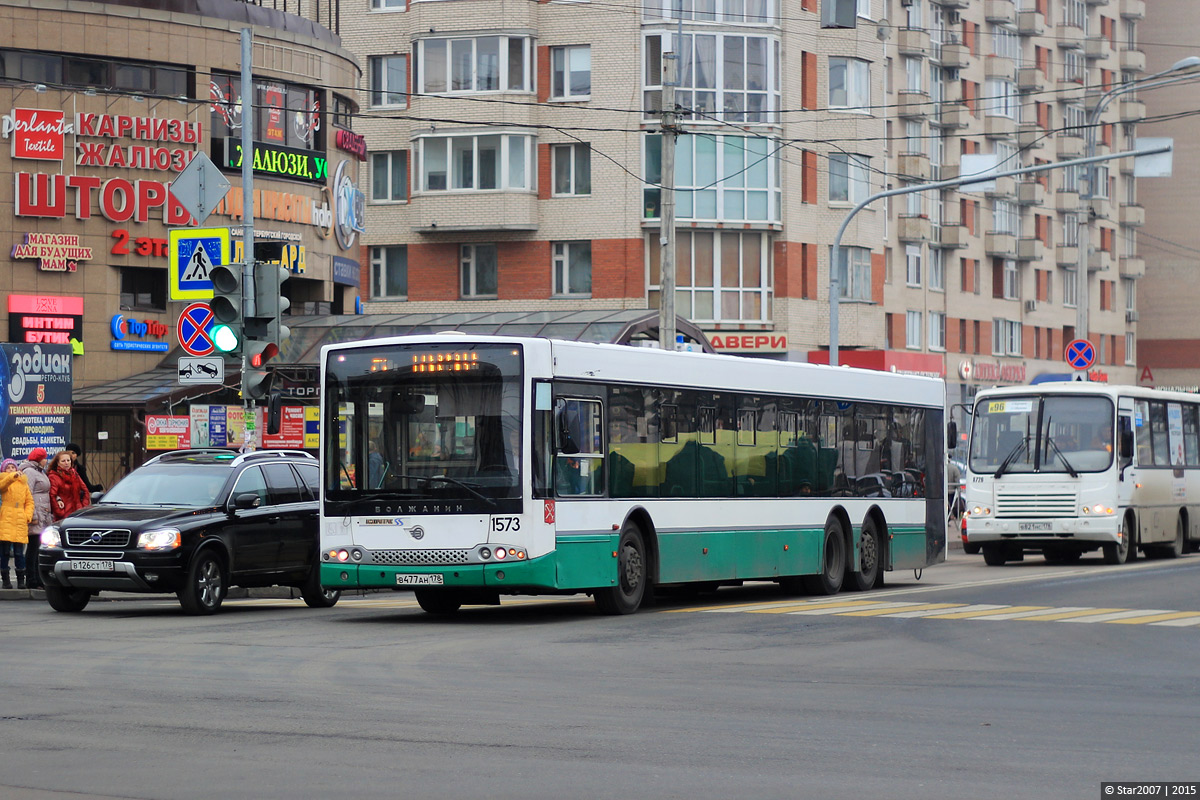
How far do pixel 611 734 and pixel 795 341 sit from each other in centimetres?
4734

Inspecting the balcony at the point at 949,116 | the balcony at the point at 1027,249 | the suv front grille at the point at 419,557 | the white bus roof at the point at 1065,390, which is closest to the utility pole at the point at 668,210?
the white bus roof at the point at 1065,390

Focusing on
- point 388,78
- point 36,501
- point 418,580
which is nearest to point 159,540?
point 418,580

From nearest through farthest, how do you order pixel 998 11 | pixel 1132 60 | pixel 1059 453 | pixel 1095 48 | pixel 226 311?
pixel 226 311 → pixel 1059 453 → pixel 998 11 → pixel 1095 48 → pixel 1132 60

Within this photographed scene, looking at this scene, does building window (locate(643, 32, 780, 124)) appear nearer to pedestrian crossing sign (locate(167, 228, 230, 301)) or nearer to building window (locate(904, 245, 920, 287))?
building window (locate(904, 245, 920, 287))

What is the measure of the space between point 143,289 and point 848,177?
91.1 feet

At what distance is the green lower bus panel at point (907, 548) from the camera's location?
23.8 metres

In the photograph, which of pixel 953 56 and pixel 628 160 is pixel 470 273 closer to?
pixel 628 160

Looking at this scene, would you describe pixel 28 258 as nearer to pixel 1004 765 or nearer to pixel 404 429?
pixel 404 429

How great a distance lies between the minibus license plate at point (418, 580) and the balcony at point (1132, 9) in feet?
254

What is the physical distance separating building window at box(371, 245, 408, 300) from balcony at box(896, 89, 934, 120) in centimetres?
1891

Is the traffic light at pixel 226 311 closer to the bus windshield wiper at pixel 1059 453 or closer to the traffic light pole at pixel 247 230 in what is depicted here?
the traffic light pole at pixel 247 230

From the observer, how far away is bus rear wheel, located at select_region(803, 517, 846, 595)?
872 inches

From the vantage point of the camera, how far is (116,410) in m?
37.0

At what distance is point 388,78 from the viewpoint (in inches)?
2312
